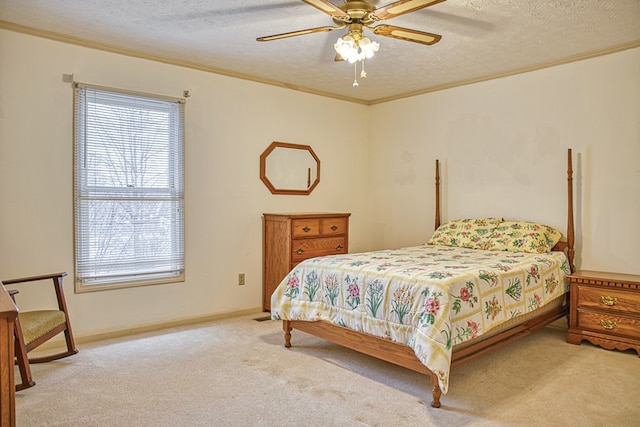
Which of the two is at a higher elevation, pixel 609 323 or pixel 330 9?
pixel 330 9

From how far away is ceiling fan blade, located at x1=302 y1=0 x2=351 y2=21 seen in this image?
2.35 meters

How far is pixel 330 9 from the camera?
8.18 ft

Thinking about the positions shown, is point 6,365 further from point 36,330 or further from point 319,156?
point 319,156

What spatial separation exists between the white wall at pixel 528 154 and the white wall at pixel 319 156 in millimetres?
12

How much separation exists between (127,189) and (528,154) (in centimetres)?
371

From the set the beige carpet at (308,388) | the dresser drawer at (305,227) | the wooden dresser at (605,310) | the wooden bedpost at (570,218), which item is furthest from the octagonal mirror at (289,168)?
the wooden dresser at (605,310)

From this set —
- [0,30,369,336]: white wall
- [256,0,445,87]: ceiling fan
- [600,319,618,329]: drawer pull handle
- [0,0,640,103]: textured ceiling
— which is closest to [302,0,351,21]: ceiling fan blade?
[256,0,445,87]: ceiling fan

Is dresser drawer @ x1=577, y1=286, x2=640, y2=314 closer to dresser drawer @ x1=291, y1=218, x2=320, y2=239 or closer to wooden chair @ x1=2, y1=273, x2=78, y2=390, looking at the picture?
dresser drawer @ x1=291, y1=218, x2=320, y2=239

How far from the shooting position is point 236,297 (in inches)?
177

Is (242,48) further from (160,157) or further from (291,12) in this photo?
(160,157)

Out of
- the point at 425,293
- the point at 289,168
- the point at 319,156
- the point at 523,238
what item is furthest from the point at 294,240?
the point at 523,238

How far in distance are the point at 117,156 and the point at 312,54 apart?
188 cm

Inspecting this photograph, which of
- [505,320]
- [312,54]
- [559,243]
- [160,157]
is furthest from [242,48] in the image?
[559,243]

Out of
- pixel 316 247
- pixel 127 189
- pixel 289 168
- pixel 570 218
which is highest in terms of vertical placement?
pixel 289 168
